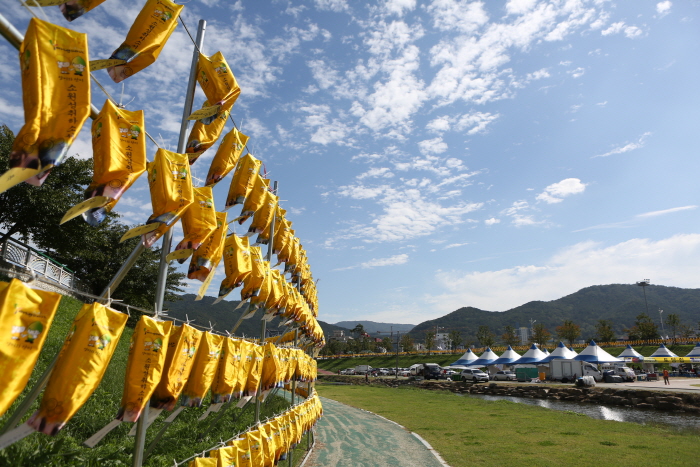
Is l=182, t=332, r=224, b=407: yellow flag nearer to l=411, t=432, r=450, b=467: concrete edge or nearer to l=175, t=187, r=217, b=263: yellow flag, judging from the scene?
l=175, t=187, r=217, b=263: yellow flag

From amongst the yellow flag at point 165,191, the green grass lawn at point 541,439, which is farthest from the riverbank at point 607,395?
the yellow flag at point 165,191

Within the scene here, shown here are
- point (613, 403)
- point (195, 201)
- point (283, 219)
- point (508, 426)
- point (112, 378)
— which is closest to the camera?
point (195, 201)

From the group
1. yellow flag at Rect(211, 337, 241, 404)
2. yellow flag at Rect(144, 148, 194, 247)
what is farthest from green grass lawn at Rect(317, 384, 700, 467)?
yellow flag at Rect(144, 148, 194, 247)

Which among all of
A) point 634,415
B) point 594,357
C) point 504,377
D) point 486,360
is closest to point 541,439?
point 634,415

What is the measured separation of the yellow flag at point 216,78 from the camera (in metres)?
4.98

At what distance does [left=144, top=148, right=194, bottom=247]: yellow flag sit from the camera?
3.87m

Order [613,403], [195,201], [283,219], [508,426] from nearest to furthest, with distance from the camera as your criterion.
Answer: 1. [195,201]
2. [283,219]
3. [508,426]
4. [613,403]

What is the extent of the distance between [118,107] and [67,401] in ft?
7.14

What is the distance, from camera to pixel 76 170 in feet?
67.1

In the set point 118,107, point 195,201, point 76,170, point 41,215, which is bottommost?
point 195,201

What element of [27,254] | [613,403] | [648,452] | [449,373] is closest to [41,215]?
[27,254]

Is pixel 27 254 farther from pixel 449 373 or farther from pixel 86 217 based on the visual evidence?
pixel 449 373

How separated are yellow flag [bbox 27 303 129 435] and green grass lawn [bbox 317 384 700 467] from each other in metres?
9.87

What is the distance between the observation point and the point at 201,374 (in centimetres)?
453
